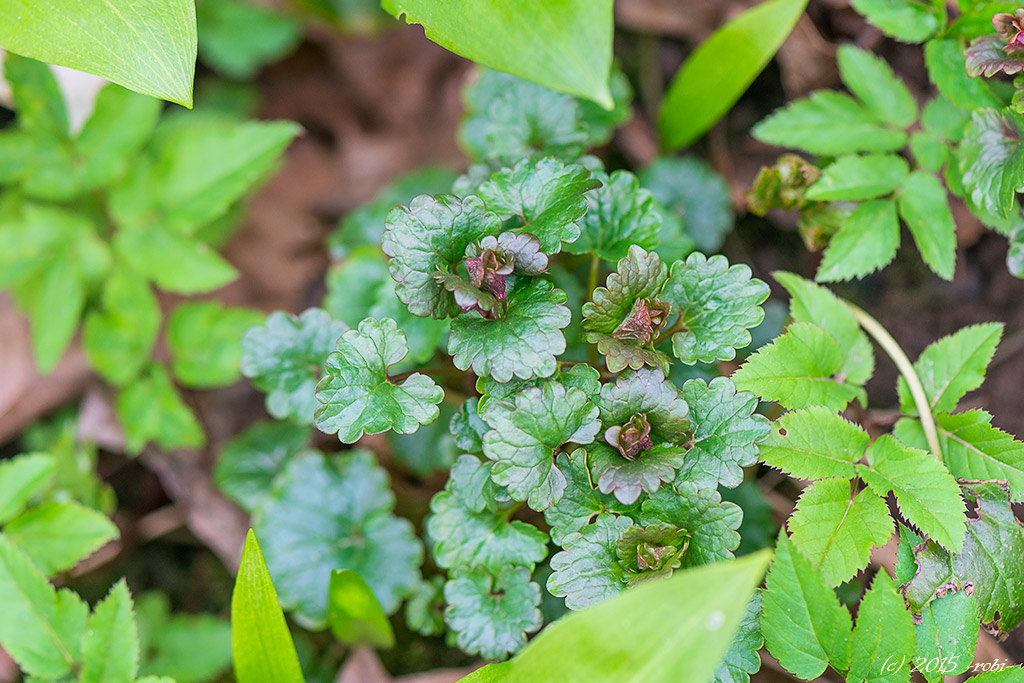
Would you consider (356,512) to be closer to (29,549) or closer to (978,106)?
(29,549)

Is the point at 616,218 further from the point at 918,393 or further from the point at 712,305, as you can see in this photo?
the point at 918,393

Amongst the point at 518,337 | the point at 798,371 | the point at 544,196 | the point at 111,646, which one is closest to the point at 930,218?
the point at 798,371

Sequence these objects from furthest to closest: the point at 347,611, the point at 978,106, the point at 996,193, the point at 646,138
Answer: the point at 646,138 → the point at 347,611 → the point at 978,106 → the point at 996,193

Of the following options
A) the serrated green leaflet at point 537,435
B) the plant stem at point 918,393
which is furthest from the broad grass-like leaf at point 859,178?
the serrated green leaflet at point 537,435

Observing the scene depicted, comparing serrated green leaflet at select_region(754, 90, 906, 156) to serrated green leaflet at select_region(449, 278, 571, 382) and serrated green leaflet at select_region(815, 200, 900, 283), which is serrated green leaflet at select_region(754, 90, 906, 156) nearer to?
serrated green leaflet at select_region(815, 200, 900, 283)

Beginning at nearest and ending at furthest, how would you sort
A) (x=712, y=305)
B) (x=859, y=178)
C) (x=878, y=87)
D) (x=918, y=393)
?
(x=712, y=305), (x=918, y=393), (x=859, y=178), (x=878, y=87)

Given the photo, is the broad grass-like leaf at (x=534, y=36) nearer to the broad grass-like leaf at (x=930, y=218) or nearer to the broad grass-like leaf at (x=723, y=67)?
the broad grass-like leaf at (x=723, y=67)

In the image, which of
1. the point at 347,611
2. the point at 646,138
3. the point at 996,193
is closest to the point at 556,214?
the point at 996,193
